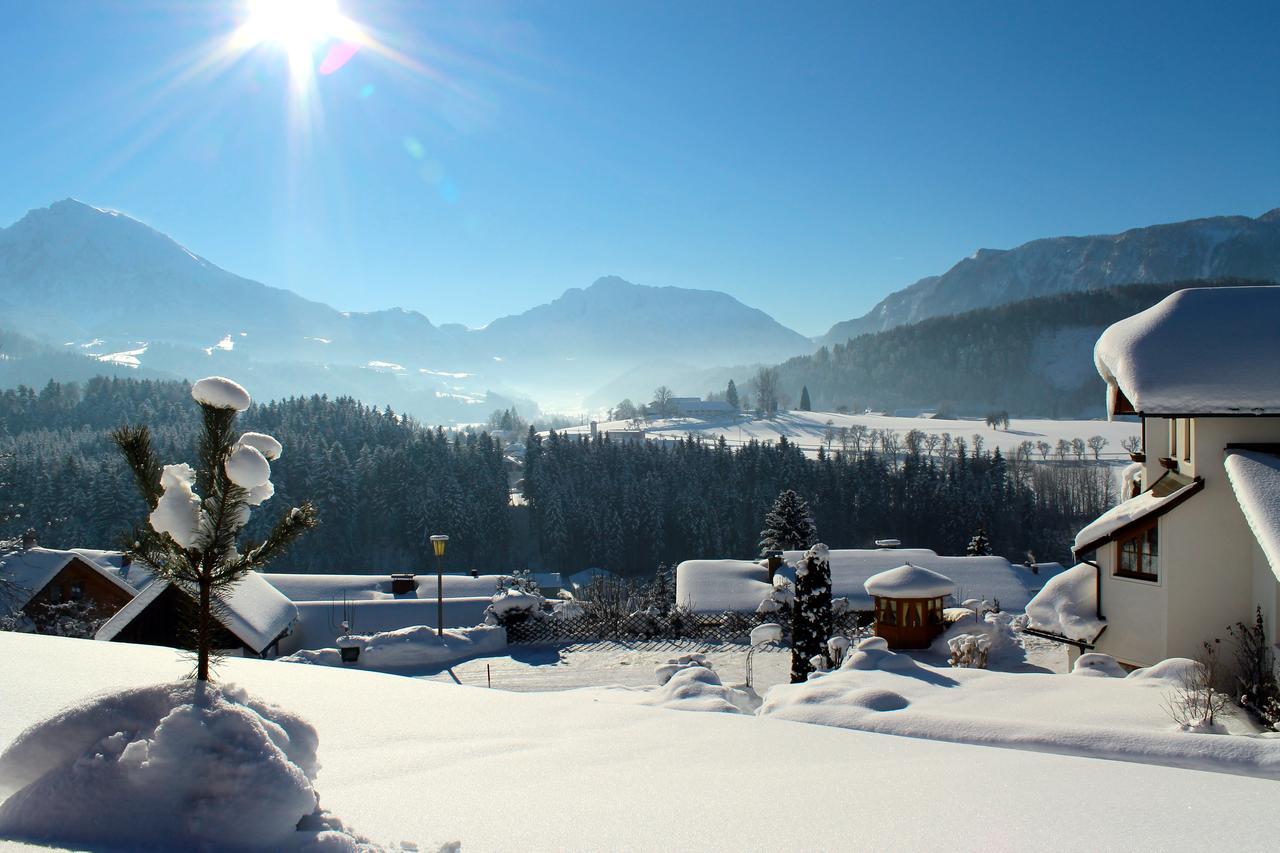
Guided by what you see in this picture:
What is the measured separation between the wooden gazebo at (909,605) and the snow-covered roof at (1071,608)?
3.85 m

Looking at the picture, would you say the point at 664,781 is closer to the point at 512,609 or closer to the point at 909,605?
the point at 512,609

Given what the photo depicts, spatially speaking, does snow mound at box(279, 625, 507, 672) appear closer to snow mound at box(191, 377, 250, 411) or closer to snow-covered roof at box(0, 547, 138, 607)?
snow-covered roof at box(0, 547, 138, 607)

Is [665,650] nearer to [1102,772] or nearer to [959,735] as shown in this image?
[959,735]

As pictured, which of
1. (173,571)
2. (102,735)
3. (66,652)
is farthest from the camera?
(66,652)

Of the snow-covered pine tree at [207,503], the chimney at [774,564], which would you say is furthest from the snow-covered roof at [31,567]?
the chimney at [774,564]

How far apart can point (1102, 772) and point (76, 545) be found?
79.5 m

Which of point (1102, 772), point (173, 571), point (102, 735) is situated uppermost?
point (173, 571)

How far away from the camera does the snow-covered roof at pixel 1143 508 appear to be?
10367 millimetres

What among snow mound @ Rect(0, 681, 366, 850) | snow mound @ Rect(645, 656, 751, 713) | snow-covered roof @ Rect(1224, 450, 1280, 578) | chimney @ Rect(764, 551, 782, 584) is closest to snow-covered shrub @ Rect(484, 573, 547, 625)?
snow mound @ Rect(645, 656, 751, 713)

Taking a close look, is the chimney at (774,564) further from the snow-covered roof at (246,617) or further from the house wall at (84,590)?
the house wall at (84,590)

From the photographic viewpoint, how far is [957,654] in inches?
576

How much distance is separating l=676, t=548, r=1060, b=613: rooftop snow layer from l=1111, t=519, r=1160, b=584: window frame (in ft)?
41.3

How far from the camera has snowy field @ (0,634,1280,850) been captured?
3311 mm

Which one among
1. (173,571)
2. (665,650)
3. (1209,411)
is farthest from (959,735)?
(665,650)
